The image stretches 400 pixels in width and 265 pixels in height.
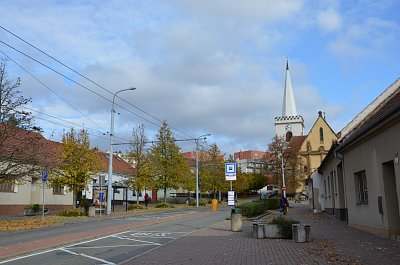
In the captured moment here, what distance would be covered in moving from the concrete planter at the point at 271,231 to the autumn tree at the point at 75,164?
22627 mm

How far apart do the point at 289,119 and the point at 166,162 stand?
66.5m

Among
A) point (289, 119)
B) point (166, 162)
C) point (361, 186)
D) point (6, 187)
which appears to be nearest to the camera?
point (361, 186)

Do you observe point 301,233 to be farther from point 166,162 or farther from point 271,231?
point 166,162

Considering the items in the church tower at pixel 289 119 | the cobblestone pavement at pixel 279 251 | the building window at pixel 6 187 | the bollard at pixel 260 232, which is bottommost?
the cobblestone pavement at pixel 279 251

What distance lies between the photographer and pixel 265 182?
347 ft

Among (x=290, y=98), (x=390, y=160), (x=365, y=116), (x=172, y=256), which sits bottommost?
(x=172, y=256)

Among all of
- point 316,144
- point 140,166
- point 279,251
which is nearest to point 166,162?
point 140,166

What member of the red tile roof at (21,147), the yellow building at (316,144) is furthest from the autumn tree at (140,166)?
the yellow building at (316,144)

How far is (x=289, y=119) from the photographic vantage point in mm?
111625

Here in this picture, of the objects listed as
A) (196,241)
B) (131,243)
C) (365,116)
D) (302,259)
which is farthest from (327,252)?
(365,116)

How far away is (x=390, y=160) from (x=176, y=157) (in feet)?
130

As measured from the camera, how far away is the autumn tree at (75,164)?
3481 cm

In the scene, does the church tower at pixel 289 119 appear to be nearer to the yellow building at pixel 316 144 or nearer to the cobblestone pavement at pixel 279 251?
the yellow building at pixel 316 144

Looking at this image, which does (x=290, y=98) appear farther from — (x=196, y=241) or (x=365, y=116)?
(x=196, y=241)
